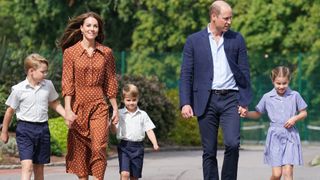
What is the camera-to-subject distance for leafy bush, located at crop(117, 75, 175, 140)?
Result: 62.4 ft

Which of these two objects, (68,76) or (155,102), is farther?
(155,102)

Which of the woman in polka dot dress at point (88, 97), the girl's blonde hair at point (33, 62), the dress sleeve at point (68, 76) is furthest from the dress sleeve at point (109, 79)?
the girl's blonde hair at point (33, 62)

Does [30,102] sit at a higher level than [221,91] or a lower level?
lower

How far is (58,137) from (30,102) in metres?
6.49

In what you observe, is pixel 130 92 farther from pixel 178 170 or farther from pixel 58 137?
pixel 58 137

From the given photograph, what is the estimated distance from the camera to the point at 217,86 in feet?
30.9

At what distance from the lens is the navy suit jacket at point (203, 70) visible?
9.41 meters

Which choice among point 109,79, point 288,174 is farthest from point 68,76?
point 288,174

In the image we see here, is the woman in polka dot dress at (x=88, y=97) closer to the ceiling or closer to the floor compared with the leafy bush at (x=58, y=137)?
closer to the ceiling

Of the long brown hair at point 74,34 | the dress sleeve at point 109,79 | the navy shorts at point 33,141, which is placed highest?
the long brown hair at point 74,34

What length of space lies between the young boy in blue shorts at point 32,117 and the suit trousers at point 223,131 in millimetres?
1511

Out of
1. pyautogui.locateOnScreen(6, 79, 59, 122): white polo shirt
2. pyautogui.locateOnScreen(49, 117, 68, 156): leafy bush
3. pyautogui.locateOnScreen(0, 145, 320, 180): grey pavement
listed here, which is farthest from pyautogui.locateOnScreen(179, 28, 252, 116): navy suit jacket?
pyautogui.locateOnScreen(49, 117, 68, 156): leafy bush

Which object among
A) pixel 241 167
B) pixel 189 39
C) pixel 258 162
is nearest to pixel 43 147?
pixel 189 39

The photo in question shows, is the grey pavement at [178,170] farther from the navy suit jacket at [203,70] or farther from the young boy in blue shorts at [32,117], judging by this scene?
the navy suit jacket at [203,70]
